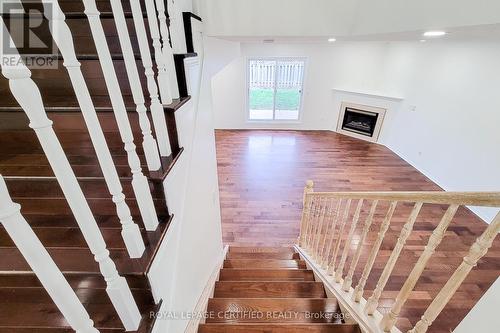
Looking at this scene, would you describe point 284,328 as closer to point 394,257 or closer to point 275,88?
point 394,257

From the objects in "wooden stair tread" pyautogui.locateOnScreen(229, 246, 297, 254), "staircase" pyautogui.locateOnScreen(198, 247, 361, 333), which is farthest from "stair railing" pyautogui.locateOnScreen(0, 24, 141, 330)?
"wooden stair tread" pyautogui.locateOnScreen(229, 246, 297, 254)

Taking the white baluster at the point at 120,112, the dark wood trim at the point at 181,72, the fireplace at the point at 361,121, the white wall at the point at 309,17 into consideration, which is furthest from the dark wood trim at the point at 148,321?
the fireplace at the point at 361,121

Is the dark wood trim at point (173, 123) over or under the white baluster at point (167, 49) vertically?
under

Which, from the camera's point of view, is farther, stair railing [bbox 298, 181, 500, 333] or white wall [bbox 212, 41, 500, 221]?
white wall [bbox 212, 41, 500, 221]

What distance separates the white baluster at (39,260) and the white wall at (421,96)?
15.6 ft

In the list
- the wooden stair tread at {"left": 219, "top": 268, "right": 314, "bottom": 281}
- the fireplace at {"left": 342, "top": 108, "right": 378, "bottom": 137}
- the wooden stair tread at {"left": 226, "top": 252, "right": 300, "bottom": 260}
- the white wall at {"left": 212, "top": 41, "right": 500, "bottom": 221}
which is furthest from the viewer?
the fireplace at {"left": 342, "top": 108, "right": 378, "bottom": 137}

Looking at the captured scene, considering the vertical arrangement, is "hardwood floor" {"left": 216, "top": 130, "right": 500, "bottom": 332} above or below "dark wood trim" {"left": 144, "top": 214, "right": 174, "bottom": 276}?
below

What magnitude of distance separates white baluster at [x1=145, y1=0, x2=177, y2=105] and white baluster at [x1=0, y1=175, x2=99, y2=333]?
0.76 m

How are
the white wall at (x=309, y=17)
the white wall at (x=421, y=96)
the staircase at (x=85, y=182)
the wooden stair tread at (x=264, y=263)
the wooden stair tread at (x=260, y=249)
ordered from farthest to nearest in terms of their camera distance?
the white wall at (x=421, y=96) → the wooden stair tread at (x=260, y=249) → the wooden stair tread at (x=264, y=263) → the white wall at (x=309, y=17) → the staircase at (x=85, y=182)

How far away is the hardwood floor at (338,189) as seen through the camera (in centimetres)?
256

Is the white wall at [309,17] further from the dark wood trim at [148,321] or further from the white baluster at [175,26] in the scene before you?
the dark wood trim at [148,321]

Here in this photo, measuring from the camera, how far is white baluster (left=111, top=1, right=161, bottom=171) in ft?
2.41

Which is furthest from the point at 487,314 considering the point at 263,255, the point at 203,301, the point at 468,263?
the point at 263,255

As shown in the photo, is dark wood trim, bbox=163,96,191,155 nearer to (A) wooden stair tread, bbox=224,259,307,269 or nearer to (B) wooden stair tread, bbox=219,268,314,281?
(B) wooden stair tread, bbox=219,268,314,281
